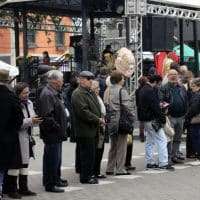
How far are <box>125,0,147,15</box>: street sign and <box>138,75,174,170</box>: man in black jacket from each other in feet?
22.3

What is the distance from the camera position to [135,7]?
20.0 meters

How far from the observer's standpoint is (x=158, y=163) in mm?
13641

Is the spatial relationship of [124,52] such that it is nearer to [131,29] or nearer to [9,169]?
[131,29]

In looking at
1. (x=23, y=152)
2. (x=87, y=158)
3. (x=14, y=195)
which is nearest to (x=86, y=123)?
(x=87, y=158)

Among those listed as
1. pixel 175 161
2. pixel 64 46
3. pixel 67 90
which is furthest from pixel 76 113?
pixel 64 46

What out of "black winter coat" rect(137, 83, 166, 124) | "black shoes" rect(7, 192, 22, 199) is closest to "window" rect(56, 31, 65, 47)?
Answer: "black winter coat" rect(137, 83, 166, 124)

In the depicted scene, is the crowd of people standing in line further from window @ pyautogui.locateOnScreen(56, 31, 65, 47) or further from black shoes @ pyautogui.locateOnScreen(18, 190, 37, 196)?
window @ pyautogui.locateOnScreen(56, 31, 65, 47)

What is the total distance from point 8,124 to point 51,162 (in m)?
1.56

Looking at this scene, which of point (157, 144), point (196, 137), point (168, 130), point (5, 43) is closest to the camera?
point (157, 144)

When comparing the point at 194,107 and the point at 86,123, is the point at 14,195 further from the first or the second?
the point at 194,107

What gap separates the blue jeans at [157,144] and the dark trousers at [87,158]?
72.6 inches

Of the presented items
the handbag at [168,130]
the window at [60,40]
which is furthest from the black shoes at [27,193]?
the window at [60,40]

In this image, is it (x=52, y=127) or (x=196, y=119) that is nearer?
(x=52, y=127)

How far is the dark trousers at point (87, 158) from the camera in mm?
11852
